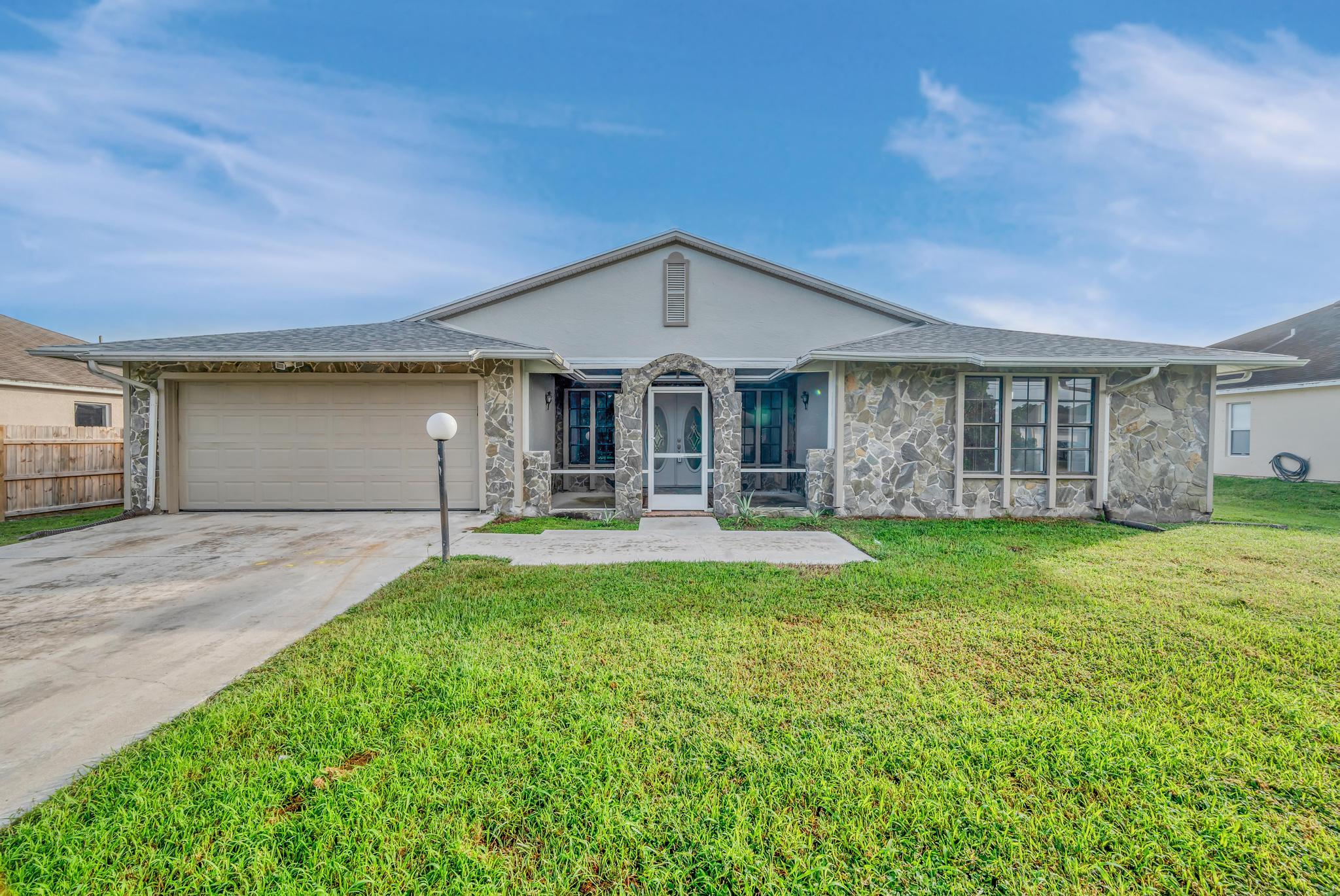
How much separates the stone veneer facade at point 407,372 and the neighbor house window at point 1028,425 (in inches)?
359

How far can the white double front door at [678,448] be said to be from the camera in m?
10.2

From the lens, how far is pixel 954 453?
9.72 metres

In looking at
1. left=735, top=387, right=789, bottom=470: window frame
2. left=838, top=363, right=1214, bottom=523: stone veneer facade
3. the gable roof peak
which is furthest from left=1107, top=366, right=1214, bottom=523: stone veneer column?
left=735, top=387, right=789, bottom=470: window frame

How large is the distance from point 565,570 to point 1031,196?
1830cm

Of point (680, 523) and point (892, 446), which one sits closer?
point (680, 523)

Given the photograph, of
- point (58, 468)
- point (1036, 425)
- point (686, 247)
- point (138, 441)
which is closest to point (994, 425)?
point (1036, 425)

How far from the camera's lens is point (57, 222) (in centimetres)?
1447

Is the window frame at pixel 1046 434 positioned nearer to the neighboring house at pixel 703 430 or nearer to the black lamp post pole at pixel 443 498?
the neighboring house at pixel 703 430

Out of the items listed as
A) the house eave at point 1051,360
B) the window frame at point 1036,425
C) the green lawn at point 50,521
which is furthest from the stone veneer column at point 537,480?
the window frame at point 1036,425

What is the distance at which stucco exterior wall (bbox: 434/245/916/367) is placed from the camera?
12266 millimetres

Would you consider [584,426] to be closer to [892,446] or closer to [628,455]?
[628,455]

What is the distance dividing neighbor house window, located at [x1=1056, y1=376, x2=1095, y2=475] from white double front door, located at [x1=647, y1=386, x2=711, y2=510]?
6.41 m

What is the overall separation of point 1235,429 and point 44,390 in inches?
1324

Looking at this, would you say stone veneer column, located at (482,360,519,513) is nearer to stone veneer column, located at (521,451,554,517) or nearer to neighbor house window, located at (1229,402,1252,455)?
stone veneer column, located at (521,451,554,517)
